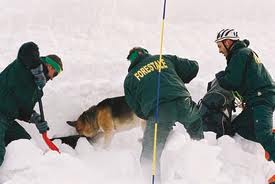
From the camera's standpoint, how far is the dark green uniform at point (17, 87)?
4.62 m

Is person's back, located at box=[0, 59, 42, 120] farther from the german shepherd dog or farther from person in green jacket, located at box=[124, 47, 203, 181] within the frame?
the german shepherd dog

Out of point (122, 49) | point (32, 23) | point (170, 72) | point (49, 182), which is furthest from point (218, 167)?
point (32, 23)

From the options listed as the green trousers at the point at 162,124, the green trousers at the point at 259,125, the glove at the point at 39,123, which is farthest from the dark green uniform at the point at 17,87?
the green trousers at the point at 259,125

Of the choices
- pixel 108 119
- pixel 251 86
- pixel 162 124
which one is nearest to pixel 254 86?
pixel 251 86

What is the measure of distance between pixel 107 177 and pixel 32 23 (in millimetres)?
4704

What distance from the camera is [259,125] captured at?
16.0 ft

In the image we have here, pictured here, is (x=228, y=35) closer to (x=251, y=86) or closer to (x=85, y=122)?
(x=251, y=86)

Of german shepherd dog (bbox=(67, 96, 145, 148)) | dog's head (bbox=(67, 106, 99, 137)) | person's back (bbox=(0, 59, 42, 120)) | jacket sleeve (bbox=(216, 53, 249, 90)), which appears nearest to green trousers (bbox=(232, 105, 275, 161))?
jacket sleeve (bbox=(216, 53, 249, 90))

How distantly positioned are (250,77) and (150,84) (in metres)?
1.26

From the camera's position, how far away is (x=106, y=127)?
6.51 metres

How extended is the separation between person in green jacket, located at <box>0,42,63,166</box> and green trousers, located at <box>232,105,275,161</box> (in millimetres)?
2325

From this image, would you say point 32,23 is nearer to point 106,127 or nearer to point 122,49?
point 122,49

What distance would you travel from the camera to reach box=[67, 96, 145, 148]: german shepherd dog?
642 cm

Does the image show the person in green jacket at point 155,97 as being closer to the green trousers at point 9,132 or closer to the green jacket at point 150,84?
the green jacket at point 150,84
